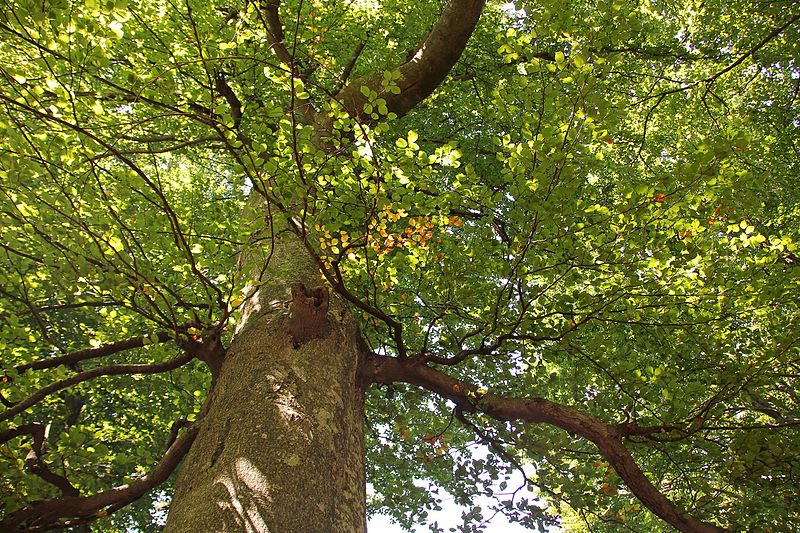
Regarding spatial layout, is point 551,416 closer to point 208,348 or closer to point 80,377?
point 208,348

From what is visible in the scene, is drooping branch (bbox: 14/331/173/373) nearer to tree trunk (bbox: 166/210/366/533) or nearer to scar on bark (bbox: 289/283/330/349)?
tree trunk (bbox: 166/210/366/533)

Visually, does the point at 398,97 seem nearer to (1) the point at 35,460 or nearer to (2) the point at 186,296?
(2) the point at 186,296

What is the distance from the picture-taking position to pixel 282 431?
8.27 ft

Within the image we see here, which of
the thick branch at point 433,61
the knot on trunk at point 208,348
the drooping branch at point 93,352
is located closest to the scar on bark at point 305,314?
the knot on trunk at point 208,348

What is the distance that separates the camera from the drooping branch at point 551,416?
317 centimetres

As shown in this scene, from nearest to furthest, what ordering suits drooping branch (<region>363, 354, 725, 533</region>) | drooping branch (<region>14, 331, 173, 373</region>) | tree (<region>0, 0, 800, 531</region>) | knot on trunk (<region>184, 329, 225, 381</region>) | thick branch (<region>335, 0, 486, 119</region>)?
1. tree (<region>0, 0, 800, 531</region>)
2. drooping branch (<region>363, 354, 725, 533</region>)
3. knot on trunk (<region>184, 329, 225, 381</region>)
4. drooping branch (<region>14, 331, 173, 373</region>)
5. thick branch (<region>335, 0, 486, 119</region>)

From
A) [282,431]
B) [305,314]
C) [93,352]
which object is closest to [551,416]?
[305,314]

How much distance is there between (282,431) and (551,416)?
2025 millimetres

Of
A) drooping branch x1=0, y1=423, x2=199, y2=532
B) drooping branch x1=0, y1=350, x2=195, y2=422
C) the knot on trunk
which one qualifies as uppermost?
the knot on trunk

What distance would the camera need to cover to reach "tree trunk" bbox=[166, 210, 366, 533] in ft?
7.23

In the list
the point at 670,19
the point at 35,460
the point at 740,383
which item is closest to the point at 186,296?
the point at 35,460

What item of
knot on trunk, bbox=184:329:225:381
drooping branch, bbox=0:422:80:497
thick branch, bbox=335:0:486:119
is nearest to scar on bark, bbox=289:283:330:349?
knot on trunk, bbox=184:329:225:381

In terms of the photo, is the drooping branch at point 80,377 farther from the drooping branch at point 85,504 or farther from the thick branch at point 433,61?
the thick branch at point 433,61

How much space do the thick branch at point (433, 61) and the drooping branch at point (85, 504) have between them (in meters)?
3.10
